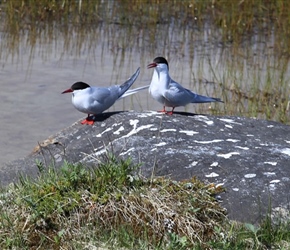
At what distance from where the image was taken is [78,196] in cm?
399

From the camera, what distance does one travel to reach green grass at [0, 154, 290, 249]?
153 inches

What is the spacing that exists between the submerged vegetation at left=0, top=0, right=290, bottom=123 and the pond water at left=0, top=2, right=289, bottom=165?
11 millimetres

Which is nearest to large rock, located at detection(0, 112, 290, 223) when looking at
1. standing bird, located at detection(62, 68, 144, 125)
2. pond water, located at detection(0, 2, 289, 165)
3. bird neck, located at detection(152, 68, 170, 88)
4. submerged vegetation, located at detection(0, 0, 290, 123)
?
standing bird, located at detection(62, 68, 144, 125)

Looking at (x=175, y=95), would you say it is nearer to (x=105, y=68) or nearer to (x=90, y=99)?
(x=90, y=99)

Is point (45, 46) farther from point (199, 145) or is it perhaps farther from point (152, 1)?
point (199, 145)

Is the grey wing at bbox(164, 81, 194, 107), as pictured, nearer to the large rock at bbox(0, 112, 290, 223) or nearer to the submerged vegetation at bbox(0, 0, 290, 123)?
the large rock at bbox(0, 112, 290, 223)

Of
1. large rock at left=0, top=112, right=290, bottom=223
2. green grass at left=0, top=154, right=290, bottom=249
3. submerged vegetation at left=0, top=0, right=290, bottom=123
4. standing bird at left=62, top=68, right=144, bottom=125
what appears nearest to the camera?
green grass at left=0, top=154, right=290, bottom=249

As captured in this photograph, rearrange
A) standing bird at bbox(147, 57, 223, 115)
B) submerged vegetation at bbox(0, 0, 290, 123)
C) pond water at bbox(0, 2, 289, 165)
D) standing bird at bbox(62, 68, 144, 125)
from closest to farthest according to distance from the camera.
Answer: standing bird at bbox(62, 68, 144, 125) < standing bird at bbox(147, 57, 223, 115) < pond water at bbox(0, 2, 289, 165) < submerged vegetation at bbox(0, 0, 290, 123)

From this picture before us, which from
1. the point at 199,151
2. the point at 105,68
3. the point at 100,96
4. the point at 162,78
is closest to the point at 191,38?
the point at 105,68

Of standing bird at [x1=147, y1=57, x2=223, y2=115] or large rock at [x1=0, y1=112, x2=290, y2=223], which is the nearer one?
large rock at [x1=0, y1=112, x2=290, y2=223]

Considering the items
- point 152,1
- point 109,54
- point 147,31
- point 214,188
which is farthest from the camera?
point 152,1

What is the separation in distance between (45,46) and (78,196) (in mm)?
4750

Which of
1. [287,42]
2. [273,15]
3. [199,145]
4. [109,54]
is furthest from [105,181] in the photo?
[273,15]

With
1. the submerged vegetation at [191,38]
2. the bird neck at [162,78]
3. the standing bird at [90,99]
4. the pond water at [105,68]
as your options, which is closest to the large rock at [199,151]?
the standing bird at [90,99]
